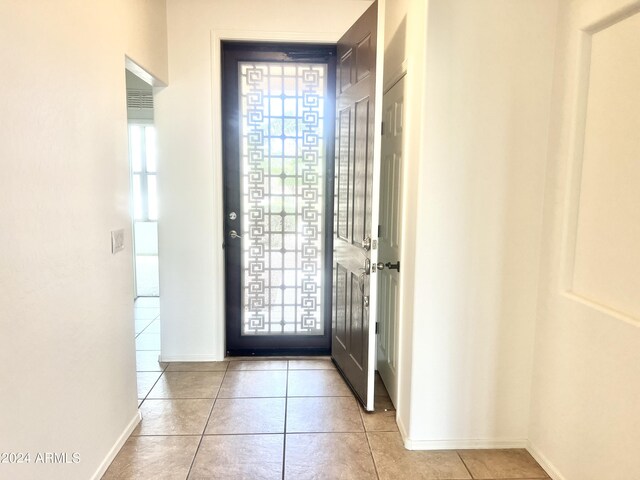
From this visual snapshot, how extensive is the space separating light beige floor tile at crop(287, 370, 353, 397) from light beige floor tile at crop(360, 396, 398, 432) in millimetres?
228

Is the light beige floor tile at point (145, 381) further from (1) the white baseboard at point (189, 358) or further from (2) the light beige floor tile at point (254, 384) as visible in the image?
(2) the light beige floor tile at point (254, 384)

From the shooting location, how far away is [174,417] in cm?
241

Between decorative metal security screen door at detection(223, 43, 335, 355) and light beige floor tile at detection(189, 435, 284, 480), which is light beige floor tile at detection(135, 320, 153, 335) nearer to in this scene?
decorative metal security screen door at detection(223, 43, 335, 355)

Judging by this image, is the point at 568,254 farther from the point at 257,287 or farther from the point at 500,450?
the point at 257,287

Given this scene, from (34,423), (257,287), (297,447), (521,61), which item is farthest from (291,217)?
(34,423)

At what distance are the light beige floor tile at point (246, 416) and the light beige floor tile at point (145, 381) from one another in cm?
52

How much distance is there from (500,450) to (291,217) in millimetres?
2068

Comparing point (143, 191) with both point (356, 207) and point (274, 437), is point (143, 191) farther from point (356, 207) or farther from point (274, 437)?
point (274, 437)

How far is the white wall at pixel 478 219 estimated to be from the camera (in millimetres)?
1910

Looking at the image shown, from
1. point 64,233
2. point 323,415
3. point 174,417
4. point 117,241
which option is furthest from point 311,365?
point 64,233

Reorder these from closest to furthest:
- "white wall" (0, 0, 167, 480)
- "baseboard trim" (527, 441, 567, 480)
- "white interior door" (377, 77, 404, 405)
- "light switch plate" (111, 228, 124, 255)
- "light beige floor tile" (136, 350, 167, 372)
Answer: "white wall" (0, 0, 167, 480) < "baseboard trim" (527, 441, 567, 480) < "light switch plate" (111, 228, 124, 255) < "white interior door" (377, 77, 404, 405) < "light beige floor tile" (136, 350, 167, 372)

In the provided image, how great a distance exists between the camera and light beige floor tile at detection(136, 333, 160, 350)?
11.4ft

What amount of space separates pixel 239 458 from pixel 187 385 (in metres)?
0.91

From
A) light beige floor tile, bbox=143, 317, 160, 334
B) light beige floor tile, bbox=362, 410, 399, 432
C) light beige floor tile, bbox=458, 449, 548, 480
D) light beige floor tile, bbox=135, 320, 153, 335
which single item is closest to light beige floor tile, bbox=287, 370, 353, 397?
light beige floor tile, bbox=362, 410, 399, 432
